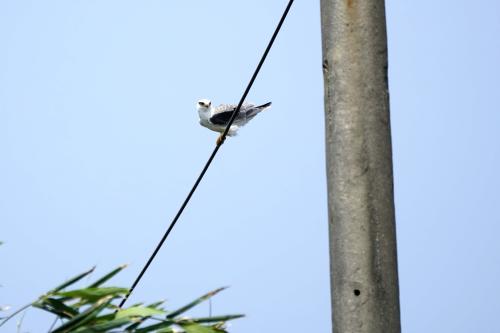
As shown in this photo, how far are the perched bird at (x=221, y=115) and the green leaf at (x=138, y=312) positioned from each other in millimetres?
9785

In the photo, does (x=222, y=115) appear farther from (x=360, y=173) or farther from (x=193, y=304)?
(x=360, y=173)

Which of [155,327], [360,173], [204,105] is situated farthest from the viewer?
[204,105]

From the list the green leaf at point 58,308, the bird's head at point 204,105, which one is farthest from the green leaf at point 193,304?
the bird's head at point 204,105

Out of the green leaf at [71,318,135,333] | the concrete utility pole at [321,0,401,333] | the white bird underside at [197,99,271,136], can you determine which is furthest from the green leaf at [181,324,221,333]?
the white bird underside at [197,99,271,136]

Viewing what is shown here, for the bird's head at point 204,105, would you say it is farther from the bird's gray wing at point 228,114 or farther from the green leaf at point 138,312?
the green leaf at point 138,312

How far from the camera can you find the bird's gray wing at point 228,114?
48.9 ft

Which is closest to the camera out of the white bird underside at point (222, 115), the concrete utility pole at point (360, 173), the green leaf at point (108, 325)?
the concrete utility pole at point (360, 173)

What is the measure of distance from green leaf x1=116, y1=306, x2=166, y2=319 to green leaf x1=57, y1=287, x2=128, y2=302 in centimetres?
24

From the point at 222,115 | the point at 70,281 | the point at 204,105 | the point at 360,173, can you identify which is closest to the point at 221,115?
the point at 222,115

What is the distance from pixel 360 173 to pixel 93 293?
203 centimetres

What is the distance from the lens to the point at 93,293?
4980 mm

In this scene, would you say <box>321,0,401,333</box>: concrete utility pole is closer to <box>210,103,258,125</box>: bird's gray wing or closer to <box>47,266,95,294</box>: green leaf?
<box>47,266,95,294</box>: green leaf

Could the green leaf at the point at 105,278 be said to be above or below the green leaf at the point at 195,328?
above

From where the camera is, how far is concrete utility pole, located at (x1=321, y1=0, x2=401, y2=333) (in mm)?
4004
